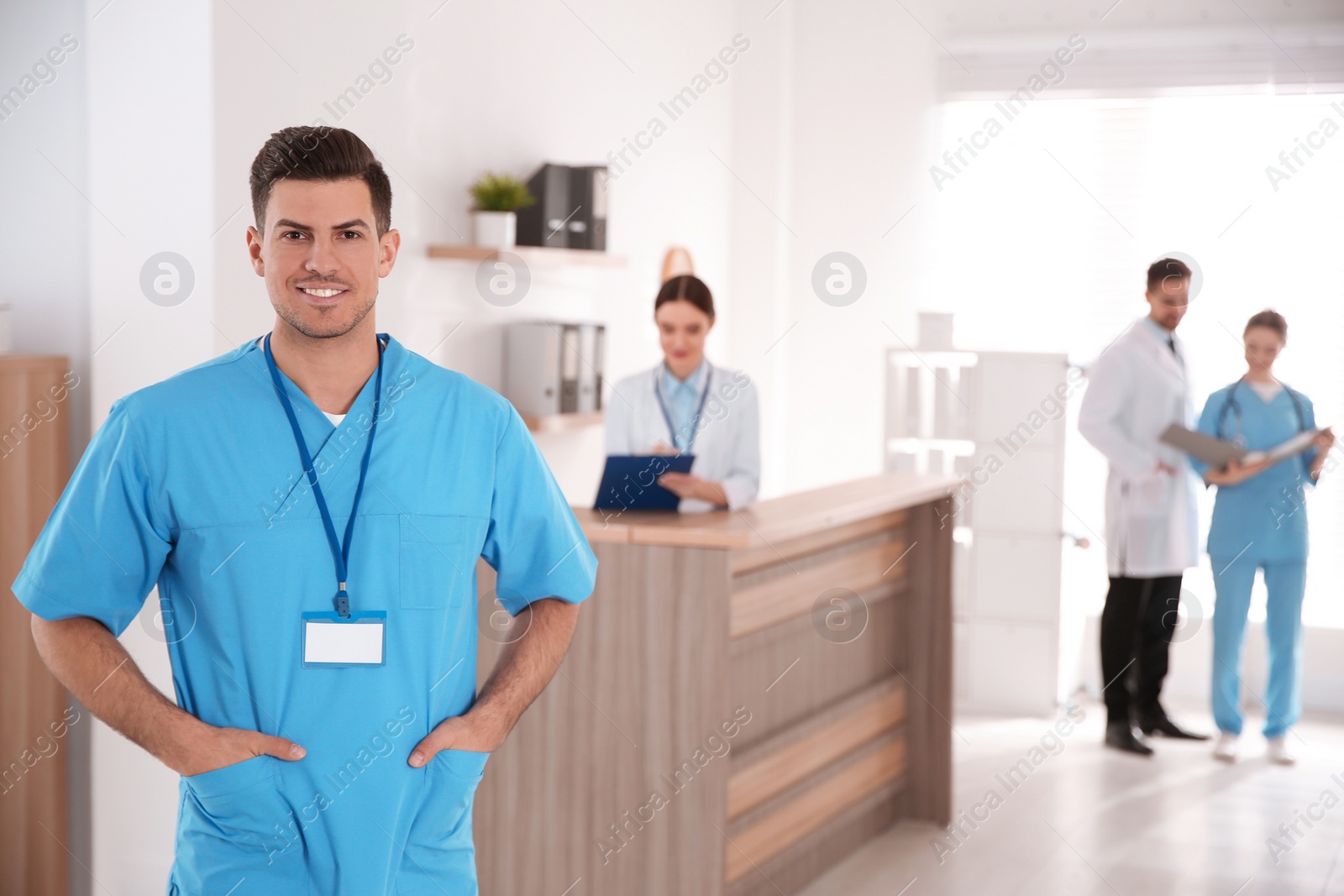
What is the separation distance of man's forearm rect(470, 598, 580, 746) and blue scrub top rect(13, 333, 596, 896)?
0.13 feet

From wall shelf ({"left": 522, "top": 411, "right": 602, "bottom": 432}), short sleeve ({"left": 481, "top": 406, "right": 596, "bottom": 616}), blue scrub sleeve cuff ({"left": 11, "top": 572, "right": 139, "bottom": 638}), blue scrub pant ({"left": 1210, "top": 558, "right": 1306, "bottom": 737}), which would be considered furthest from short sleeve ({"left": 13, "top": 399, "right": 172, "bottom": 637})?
blue scrub pant ({"left": 1210, "top": 558, "right": 1306, "bottom": 737})

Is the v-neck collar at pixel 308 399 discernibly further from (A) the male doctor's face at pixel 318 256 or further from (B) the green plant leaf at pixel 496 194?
(B) the green plant leaf at pixel 496 194

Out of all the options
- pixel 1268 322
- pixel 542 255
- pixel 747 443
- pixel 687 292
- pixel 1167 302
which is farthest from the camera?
pixel 1268 322

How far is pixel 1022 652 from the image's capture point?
16.5ft

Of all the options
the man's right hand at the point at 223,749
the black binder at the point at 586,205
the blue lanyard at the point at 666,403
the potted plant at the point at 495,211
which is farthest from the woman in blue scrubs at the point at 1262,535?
the man's right hand at the point at 223,749

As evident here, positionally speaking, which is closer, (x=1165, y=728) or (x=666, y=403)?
(x=666, y=403)

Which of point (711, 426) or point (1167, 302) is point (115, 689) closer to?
point (711, 426)

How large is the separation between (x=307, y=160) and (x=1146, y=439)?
3778mm

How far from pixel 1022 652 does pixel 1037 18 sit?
115 inches

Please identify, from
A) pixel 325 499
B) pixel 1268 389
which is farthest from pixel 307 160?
pixel 1268 389

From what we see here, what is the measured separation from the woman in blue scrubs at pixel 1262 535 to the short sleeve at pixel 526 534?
3.57 metres

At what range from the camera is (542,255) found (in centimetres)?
410

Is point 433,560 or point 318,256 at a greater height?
point 318,256

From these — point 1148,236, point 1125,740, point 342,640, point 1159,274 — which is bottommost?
point 1125,740
